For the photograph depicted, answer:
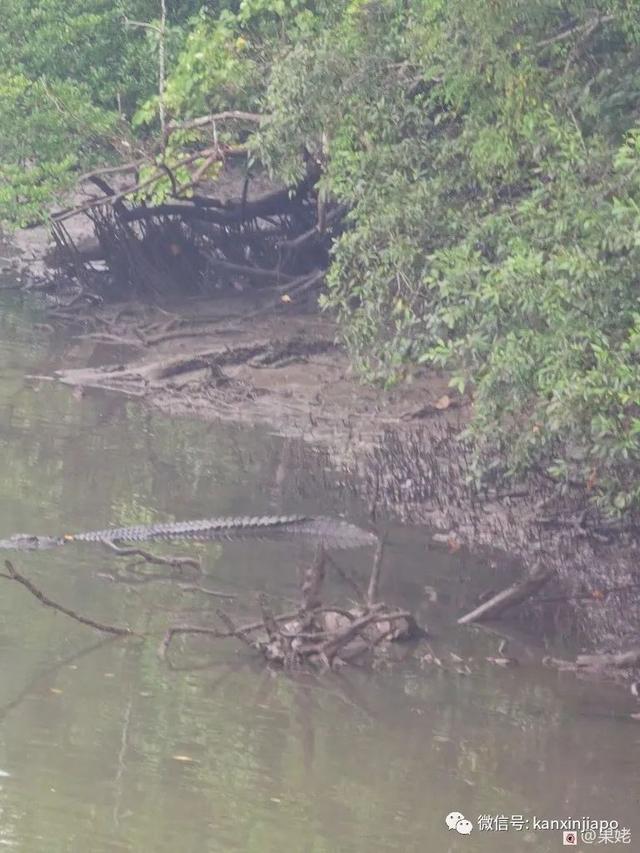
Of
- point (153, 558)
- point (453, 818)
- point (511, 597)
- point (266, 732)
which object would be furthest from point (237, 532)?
point (453, 818)

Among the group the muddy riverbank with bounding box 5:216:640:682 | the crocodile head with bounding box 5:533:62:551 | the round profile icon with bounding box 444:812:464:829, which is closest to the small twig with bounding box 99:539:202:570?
the crocodile head with bounding box 5:533:62:551

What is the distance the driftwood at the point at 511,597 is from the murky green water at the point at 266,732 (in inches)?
5.4

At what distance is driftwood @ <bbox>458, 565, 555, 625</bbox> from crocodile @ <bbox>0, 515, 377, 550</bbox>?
0.93 m

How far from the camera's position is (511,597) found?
713 centimetres

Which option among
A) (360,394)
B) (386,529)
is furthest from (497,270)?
(360,394)

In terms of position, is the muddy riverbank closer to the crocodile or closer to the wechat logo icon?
the crocodile

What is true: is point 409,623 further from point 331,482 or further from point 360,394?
point 360,394

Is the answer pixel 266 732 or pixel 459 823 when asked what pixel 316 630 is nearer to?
pixel 266 732

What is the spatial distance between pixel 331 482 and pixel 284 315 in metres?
6.33

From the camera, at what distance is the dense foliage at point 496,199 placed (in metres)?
6.36

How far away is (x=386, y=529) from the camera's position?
28.5ft

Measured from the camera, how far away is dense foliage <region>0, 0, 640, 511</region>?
6.36 m

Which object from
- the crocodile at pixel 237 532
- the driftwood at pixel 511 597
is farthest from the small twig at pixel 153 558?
the driftwood at pixel 511 597

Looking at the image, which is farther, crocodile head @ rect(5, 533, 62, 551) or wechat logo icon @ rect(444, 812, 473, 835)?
crocodile head @ rect(5, 533, 62, 551)
